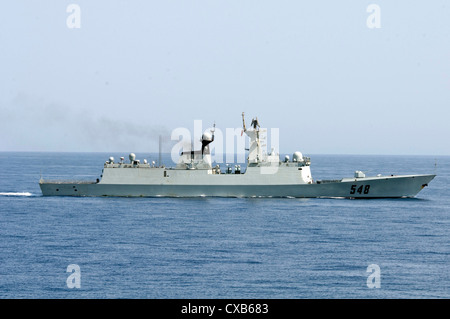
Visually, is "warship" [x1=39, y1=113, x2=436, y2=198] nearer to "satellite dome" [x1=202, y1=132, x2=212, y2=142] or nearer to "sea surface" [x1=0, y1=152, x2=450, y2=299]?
"satellite dome" [x1=202, y1=132, x2=212, y2=142]

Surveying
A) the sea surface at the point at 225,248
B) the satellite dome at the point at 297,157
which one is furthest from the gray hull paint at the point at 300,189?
the satellite dome at the point at 297,157

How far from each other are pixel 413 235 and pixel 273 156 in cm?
1781

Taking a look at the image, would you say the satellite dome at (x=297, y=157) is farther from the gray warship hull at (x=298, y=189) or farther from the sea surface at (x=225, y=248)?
the sea surface at (x=225, y=248)

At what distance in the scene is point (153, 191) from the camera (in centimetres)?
5741

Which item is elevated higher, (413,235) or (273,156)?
(273,156)

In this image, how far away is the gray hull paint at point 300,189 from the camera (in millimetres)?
55312

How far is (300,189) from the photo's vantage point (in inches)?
2181

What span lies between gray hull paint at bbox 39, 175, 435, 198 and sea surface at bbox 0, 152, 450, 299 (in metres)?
0.92

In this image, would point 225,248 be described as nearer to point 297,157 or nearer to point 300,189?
point 300,189

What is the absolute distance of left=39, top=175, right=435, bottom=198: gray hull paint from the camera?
181 feet

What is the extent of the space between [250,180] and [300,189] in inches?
181

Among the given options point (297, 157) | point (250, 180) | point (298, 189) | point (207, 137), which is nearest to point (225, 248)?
point (250, 180)

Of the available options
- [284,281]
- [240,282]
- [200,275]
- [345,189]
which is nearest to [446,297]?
[284,281]

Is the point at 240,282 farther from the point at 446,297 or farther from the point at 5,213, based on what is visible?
the point at 5,213
